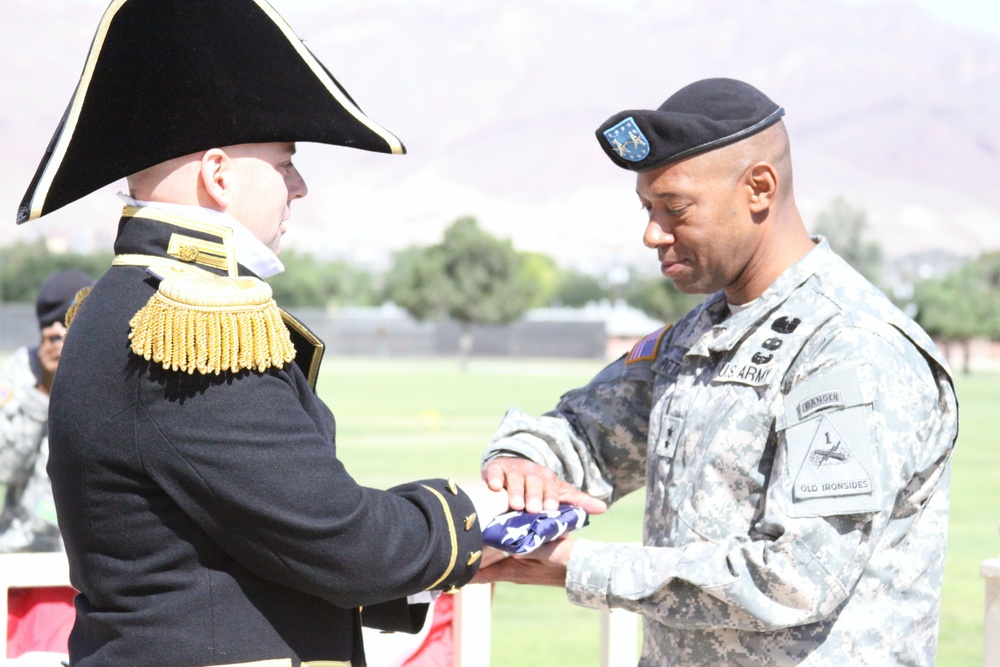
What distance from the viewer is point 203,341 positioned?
1962 mm

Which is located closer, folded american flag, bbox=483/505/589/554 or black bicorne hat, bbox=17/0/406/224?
black bicorne hat, bbox=17/0/406/224

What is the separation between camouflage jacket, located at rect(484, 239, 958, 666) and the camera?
2.35m

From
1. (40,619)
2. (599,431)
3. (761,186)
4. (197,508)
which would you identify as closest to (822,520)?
(761,186)

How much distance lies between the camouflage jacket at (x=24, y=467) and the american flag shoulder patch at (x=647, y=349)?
379 cm

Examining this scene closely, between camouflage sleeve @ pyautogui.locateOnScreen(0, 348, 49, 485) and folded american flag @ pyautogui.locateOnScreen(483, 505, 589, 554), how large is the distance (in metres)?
4.00

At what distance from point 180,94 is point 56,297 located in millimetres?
4406

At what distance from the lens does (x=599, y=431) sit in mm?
3209

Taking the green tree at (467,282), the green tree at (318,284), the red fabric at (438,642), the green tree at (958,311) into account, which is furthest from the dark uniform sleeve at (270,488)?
the green tree at (318,284)

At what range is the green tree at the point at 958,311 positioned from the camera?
2793 inches

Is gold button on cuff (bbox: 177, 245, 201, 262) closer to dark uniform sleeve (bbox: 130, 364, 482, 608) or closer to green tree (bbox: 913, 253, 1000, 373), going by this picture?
dark uniform sleeve (bbox: 130, 364, 482, 608)

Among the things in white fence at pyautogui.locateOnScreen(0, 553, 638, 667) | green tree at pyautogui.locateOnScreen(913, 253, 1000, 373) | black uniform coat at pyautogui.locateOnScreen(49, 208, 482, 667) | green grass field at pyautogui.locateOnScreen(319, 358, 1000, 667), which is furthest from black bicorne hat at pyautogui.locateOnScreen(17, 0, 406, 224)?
green tree at pyautogui.locateOnScreen(913, 253, 1000, 373)

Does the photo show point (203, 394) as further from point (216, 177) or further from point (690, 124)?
point (690, 124)

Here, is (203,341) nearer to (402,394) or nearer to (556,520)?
(556,520)

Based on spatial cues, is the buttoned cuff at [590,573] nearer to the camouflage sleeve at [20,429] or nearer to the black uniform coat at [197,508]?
the black uniform coat at [197,508]
